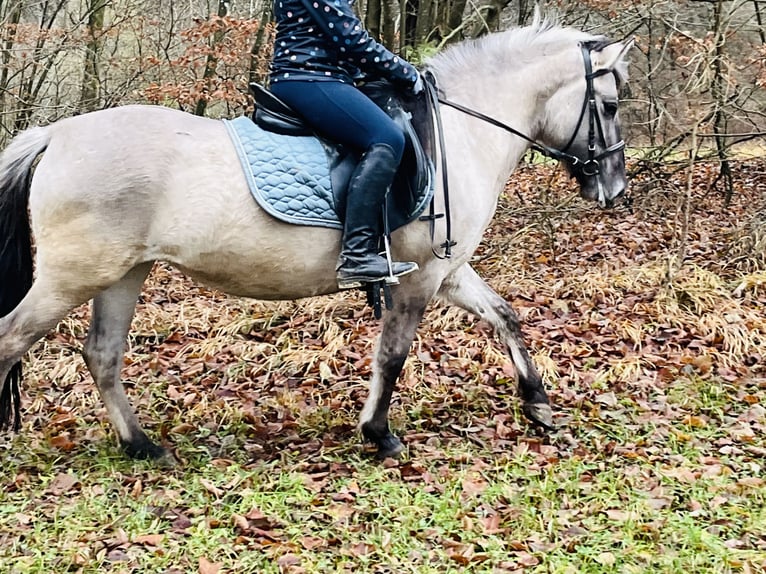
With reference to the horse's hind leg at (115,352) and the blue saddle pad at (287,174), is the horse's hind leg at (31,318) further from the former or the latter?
the blue saddle pad at (287,174)

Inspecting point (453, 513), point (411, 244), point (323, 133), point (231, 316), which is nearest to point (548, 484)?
point (453, 513)

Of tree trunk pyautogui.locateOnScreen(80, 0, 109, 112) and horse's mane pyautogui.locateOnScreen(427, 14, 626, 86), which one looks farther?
tree trunk pyautogui.locateOnScreen(80, 0, 109, 112)

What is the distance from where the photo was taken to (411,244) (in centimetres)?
491

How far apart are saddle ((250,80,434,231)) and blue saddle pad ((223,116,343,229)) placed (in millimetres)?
48

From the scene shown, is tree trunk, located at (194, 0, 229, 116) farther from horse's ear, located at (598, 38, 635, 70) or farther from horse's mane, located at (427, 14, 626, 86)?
horse's ear, located at (598, 38, 635, 70)

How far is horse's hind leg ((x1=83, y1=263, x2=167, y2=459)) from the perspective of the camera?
5062 millimetres

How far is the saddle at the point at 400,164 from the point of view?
4.68 metres

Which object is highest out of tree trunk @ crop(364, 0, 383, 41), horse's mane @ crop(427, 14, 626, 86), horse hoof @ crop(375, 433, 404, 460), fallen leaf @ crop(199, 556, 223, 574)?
horse's mane @ crop(427, 14, 626, 86)

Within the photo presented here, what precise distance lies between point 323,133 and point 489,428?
2388mm

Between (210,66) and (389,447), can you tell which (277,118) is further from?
(210,66)

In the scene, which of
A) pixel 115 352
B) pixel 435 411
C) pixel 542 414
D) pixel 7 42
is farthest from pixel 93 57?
pixel 542 414

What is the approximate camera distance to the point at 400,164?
15.6 feet

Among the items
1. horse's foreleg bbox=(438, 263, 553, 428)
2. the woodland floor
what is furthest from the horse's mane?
the woodland floor

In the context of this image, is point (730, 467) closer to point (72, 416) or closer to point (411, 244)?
point (411, 244)
